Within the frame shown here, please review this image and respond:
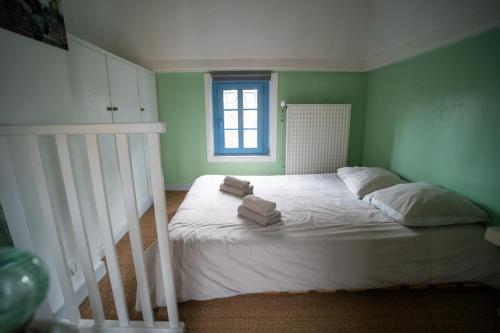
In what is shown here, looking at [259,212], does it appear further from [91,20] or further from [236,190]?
[91,20]

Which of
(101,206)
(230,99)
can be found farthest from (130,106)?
(101,206)

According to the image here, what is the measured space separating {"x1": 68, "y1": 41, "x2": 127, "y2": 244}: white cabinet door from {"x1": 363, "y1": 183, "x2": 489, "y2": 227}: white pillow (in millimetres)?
2270

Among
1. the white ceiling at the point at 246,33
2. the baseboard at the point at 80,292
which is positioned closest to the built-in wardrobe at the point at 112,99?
the baseboard at the point at 80,292

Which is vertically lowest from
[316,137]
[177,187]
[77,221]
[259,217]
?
[177,187]

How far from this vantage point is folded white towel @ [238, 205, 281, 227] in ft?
5.34

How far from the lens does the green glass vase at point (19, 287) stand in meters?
0.34

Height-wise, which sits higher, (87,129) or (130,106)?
(130,106)

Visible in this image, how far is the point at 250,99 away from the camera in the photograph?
3400 mm

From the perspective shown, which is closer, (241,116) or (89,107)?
(89,107)

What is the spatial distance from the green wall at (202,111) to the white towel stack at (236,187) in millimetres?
1249

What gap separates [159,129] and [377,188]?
2.01 meters

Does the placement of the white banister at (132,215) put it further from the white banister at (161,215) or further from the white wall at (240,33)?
the white wall at (240,33)

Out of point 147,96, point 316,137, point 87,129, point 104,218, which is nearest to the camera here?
point 87,129

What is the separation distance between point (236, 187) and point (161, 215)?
122 centimetres
